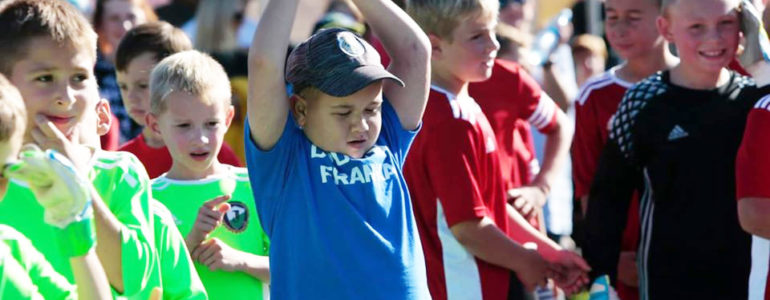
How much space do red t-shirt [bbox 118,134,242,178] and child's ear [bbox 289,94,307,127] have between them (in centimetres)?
160

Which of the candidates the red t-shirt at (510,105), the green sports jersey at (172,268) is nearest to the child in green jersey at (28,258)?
the green sports jersey at (172,268)

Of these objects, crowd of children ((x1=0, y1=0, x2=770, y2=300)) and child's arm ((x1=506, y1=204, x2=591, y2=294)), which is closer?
crowd of children ((x1=0, y1=0, x2=770, y2=300))

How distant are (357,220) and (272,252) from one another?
29 cm

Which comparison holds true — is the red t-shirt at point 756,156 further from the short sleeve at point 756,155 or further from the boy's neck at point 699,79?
the boy's neck at point 699,79

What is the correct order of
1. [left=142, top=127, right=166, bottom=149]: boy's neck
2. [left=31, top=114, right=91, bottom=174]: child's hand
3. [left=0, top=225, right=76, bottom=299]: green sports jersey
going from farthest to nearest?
[left=142, top=127, right=166, bottom=149]: boy's neck
[left=31, top=114, right=91, bottom=174]: child's hand
[left=0, top=225, right=76, bottom=299]: green sports jersey

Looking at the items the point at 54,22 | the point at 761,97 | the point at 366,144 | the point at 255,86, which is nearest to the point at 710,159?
the point at 761,97

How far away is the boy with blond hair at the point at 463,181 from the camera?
17.2 feet

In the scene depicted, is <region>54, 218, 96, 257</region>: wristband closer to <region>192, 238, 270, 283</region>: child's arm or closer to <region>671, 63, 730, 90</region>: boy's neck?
<region>192, 238, 270, 283</region>: child's arm

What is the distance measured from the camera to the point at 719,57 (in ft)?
17.6

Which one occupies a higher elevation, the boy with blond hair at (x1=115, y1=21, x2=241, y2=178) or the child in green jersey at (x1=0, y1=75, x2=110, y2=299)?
the child in green jersey at (x1=0, y1=75, x2=110, y2=299)

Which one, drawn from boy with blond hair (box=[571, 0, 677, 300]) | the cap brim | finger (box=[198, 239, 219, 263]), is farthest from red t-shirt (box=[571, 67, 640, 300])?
the cap brim

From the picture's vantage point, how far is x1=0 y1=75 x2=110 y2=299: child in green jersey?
314cm

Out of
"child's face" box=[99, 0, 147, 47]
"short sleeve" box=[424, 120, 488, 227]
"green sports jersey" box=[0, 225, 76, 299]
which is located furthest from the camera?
"child's face" box=[99, 0, 147, 47]

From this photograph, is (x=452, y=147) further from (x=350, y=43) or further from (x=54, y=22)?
(x=54, y=22)
